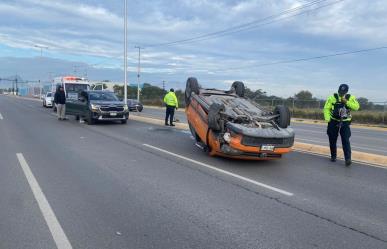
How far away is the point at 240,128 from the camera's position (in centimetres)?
915

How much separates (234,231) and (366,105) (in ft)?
100

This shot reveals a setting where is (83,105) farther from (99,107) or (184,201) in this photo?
(184,201)

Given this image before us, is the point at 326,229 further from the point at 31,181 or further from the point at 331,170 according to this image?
the point at 31,181

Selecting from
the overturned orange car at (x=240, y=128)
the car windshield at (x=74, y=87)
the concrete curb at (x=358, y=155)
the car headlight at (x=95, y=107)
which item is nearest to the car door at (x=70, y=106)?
the car headlight at (x=95, y=107)

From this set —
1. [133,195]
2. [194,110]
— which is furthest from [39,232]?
[194,110]

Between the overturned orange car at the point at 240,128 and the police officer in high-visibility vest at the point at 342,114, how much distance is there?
38.9 inches

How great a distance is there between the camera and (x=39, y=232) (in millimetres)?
4871

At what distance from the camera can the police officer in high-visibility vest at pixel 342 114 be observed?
9.58m

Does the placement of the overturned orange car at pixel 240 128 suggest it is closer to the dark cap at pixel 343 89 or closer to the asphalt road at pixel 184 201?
the asphalt road at pixel 184 201

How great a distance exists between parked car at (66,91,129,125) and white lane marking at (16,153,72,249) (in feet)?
37.3

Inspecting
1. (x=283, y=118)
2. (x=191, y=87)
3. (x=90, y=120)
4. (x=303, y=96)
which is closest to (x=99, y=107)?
(x=90, y=120)

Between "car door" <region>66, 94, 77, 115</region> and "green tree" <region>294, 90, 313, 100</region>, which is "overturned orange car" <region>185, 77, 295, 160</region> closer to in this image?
"car door" <region>66, 94, 77, 115</region>

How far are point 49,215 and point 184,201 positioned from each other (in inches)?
75.4

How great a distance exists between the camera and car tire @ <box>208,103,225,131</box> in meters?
9.76
